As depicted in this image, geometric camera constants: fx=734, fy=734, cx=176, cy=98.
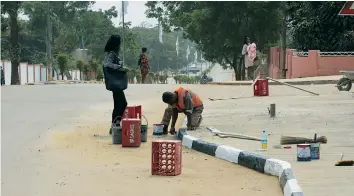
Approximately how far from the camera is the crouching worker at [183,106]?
12.9m

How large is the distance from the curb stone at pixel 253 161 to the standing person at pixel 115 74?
4.99ft

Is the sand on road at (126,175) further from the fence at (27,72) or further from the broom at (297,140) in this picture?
the fence at (27,72)

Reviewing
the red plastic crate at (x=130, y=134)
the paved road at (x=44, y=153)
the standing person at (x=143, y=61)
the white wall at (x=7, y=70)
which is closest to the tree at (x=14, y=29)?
the white wall at (x=7, y=70)

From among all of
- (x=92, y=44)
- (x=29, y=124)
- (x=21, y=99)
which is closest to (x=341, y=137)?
(x=29, y=124)

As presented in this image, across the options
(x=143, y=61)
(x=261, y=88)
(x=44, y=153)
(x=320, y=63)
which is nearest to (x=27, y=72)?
(x=143, y=61)

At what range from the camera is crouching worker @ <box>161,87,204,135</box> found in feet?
42.2

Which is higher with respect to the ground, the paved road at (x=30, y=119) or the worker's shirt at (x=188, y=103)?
the worker's shirt at (x=188, y=103)

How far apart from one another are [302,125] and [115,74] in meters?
3.70

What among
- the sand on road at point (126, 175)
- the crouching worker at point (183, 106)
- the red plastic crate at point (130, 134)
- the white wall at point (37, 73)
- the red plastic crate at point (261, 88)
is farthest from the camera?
the white wall at point (37, 73)

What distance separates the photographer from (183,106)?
42.9 ft

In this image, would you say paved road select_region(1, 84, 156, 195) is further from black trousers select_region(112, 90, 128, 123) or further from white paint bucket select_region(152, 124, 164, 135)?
white paint bucket select_region(152, 124, 164, 135)

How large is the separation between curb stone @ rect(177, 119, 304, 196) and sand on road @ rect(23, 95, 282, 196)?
105 millimetres

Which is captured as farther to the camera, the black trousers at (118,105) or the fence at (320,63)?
the fence at (320,63)

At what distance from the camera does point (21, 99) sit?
22.3m
